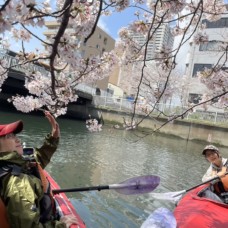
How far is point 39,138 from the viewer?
14.8m

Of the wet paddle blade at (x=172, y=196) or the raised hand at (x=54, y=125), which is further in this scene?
the wet paddle blade at (x=172, y=196)

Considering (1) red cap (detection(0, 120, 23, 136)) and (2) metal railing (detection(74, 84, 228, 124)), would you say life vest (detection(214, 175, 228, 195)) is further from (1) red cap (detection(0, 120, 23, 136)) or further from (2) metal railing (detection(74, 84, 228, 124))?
(2) metal railing (detection(74, 84, 228, 124))

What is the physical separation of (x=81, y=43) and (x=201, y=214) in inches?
117

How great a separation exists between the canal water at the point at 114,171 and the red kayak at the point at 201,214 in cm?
124

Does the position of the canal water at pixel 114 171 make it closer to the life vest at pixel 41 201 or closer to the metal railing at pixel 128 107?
the life vest at pixel 41 201

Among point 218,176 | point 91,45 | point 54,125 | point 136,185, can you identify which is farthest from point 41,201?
point 218,176

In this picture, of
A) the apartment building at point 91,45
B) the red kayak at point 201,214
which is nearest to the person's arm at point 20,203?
the apartment building at point 91,45

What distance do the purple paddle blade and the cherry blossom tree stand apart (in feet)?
2.88

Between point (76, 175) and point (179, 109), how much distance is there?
15.4 meters

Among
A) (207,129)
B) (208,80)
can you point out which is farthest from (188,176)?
(207,129)

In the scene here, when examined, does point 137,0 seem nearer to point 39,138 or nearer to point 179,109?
point 39,138

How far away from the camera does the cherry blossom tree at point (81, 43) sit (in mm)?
2297

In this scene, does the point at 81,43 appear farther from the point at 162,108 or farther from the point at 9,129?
the point at 162,108

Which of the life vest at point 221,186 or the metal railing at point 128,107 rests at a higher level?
the metal railing at point 128,107
